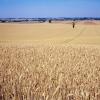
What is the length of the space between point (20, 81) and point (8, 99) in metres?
1.13

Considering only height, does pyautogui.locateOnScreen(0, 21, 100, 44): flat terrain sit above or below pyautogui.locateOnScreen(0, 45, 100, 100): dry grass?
below

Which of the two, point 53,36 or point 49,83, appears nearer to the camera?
point 49,83

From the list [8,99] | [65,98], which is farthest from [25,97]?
[65,98]

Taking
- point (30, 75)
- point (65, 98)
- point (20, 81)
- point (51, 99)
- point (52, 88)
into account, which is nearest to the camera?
point (51, 99)

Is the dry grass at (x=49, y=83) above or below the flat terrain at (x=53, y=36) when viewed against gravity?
above

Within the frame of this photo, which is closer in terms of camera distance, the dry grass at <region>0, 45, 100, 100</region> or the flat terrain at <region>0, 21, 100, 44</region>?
the dry grass at <region>0, 45, 100, 100</region>

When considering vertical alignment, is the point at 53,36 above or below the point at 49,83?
below

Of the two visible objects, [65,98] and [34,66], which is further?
[34,66]

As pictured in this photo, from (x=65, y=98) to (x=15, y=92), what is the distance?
3.40ft

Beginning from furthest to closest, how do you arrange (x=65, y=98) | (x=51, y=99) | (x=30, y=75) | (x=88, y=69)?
(x=88, y=69) → (x=30, y=75) → (x=65, y=98) → (x=51, y=99)

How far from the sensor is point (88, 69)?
8.05 m

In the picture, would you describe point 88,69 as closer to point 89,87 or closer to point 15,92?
point 89,87

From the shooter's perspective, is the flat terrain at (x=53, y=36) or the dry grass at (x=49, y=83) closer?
the dry grass at (x=49, y=83)

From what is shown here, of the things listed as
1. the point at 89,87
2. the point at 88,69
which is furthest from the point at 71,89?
the point at 88,69
